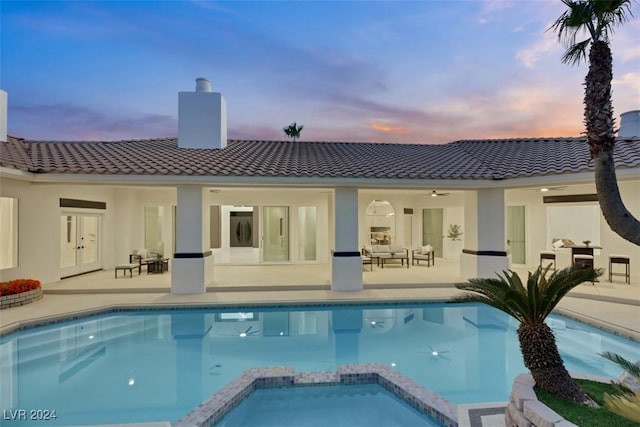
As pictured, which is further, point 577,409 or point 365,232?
point 365,232

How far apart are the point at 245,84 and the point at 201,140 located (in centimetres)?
366

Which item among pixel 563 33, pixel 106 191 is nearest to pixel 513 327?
pixel 563 33

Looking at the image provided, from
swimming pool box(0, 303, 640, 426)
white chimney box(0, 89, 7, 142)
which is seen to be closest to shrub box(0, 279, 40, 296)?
swimming pool box(0, 303, 640, 426)

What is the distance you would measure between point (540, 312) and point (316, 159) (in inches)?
406

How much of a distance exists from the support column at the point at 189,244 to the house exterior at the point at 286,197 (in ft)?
0.10

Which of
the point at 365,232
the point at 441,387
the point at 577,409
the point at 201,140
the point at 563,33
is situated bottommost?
the point at 441,387

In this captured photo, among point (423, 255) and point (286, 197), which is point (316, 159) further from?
point (423, 255)

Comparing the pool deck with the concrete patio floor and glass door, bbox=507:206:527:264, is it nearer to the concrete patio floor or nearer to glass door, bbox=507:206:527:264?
the concrete patio floor

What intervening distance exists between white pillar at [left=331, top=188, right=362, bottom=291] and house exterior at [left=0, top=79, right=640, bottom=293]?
0.03 meters

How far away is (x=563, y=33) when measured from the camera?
432 centimetres

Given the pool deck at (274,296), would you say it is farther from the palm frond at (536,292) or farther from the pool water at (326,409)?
→ the palm frond at (536,292)

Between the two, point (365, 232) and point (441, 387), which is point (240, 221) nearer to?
point (365, 232)

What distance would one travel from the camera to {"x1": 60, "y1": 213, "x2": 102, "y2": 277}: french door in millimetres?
12703

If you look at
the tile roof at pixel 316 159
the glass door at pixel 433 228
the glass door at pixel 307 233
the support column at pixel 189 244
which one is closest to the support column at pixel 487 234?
the tile roof at pixel 316 159
